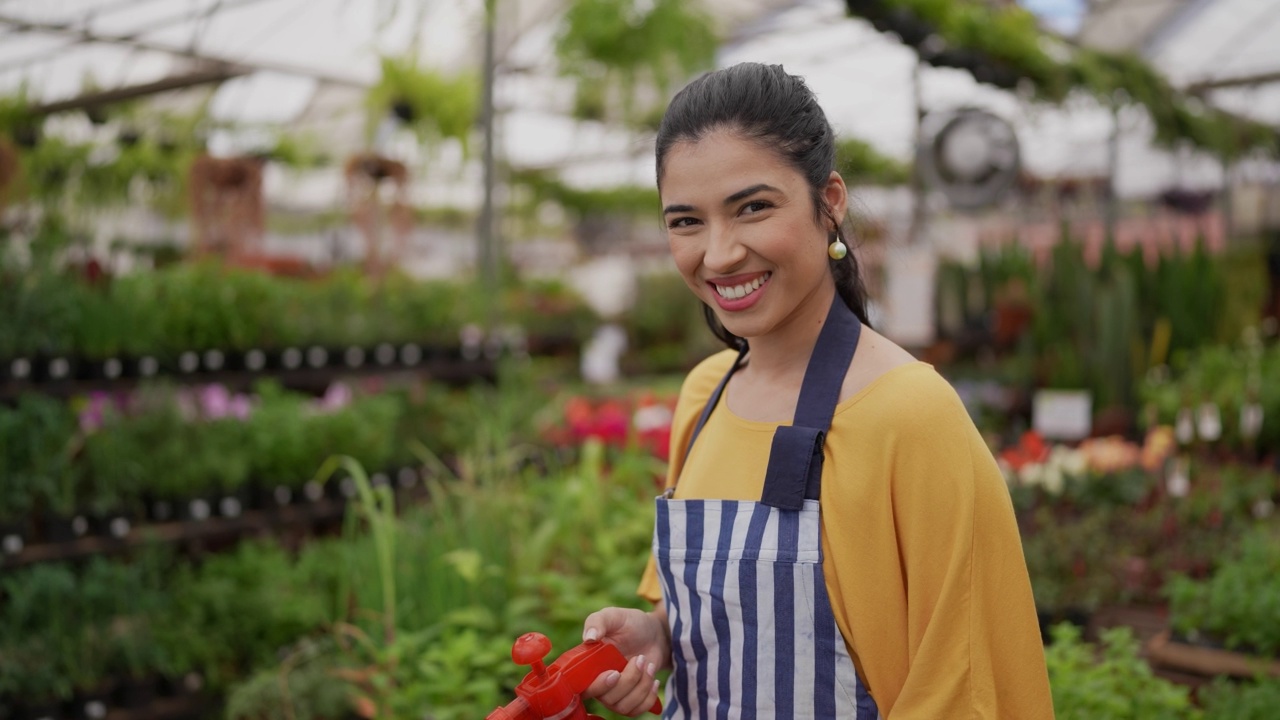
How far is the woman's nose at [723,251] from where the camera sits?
1.04 m

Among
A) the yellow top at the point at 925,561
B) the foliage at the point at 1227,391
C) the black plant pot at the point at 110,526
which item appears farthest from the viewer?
the foliage at the point at 1227,391

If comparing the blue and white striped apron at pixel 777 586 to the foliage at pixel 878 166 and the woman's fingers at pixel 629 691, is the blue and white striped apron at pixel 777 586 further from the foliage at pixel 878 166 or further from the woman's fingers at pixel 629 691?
the foliage at pixel 878 166

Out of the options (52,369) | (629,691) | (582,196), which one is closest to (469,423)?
(52,369)

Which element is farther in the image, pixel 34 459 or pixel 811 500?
pixel 34 459

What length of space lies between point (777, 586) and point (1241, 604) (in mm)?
1618

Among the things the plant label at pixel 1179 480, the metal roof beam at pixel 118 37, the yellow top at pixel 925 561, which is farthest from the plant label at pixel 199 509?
the metal roof beam at pixel 118 37

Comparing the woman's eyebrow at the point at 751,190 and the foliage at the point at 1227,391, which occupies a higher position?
the woman's eyebrow at the point at 751,190

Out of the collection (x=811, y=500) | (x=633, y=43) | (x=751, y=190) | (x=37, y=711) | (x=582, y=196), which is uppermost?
(x=582, y=196)

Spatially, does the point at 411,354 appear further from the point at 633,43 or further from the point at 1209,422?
the point at 1209,422

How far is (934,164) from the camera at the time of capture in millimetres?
5250

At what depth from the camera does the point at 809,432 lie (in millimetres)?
1048

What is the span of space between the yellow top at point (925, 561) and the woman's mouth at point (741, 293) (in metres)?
0.15

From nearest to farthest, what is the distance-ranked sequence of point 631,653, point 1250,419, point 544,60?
1. point 631,653
2. point 1250,419
3. point 544,60

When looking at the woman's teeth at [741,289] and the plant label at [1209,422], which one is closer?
the woman's teeth at [741,289]
